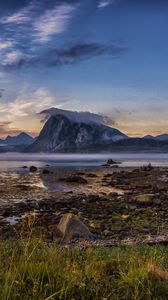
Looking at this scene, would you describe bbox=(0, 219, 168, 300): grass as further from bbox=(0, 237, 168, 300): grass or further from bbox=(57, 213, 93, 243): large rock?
bbox=(57, 213, 93, 243): large rock

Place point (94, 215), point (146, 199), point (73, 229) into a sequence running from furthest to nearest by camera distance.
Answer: point (146, 199) → point (94, 215) → point (73, 229)

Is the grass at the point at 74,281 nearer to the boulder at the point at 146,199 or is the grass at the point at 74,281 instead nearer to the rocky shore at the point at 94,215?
the rocky shore at the point at 94,215

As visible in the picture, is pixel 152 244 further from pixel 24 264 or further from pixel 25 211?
pixel 25 211

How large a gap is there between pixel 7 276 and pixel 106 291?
1555 mm

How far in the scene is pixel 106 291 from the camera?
6.50 m

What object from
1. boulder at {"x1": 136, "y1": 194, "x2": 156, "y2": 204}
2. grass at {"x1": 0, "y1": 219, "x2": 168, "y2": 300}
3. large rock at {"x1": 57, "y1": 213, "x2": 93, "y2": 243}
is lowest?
boulder at {"x1": 136, "y1": 194, "x2": 156, "y2": 204}

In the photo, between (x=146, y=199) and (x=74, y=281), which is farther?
(x=146, y=199)

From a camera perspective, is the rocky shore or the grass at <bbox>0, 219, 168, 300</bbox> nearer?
the grass at <bbox>0, 219, 168, 300</bbox>

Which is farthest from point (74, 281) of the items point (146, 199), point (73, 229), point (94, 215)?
point (146, 199)

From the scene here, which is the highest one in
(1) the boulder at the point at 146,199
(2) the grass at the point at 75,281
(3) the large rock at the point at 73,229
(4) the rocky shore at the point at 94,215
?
(2) the grass at the point at 75,281

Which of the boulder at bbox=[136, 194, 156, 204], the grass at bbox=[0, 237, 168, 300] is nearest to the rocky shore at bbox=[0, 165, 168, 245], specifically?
the boulder at bbox=[136, 194, 156, 204]

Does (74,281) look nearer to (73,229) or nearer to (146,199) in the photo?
(73,229)

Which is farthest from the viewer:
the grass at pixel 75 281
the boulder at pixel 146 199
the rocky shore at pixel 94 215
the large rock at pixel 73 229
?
the boulder at pixel 146 199

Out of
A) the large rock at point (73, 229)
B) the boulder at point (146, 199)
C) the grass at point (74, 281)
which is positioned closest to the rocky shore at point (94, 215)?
the boulder at point (146, 199)
